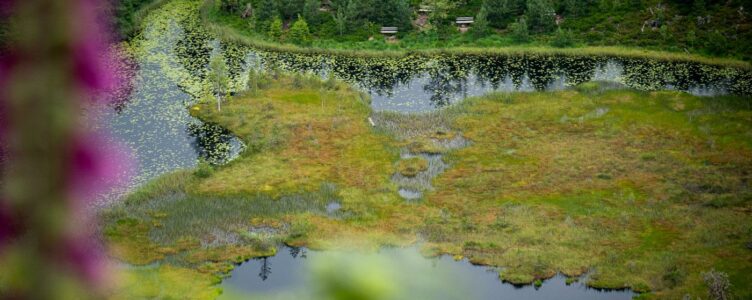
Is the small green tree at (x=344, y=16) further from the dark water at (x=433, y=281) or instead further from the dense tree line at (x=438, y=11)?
the dark water at (x=433, y=281)

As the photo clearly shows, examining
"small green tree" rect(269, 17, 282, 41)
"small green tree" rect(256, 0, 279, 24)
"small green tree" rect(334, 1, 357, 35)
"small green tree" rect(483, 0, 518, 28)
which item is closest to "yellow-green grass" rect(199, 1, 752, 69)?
"small green tree" rect(269, 17, 282, 41)

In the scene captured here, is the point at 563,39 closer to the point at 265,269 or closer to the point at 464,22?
the point at 464,22

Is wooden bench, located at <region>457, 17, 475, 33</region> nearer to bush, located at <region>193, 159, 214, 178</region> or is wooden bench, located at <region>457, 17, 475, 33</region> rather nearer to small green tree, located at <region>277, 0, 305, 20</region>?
small green tree, located at <region>277, 0, 305, 20</region>

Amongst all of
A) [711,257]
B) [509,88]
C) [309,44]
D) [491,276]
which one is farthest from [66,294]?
[309,44]

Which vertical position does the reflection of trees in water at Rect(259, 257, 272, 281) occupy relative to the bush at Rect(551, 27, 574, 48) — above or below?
below

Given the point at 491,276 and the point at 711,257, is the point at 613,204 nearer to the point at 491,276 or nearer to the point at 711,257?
the point at 711,257

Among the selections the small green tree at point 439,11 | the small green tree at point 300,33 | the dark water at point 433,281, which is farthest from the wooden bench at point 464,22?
the dark water at point 433,281
